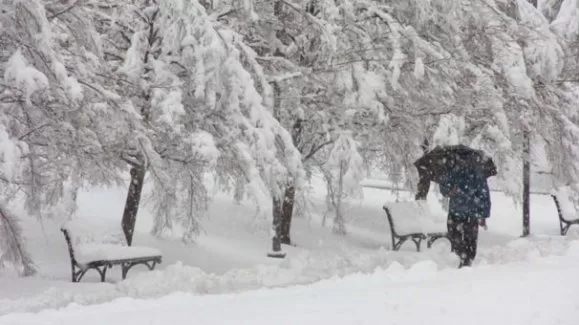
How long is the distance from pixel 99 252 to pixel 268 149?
2.80 meters

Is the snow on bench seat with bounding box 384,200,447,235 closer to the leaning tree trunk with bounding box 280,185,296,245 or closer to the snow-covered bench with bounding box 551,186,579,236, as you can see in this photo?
the leaning tree trunk with bounding box 280,185,296,245

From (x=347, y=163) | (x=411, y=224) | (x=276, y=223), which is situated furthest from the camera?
(x=411, y=224)

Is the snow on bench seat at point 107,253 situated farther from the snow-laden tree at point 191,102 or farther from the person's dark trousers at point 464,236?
the person's dark trousers at point 464,236

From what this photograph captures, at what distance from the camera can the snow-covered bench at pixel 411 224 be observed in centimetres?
1307

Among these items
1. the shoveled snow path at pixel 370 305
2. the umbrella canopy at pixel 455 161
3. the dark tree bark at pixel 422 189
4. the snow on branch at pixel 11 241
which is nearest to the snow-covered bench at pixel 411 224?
the dark tree bark at pixel 422 189

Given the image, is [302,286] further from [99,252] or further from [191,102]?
[191,102]

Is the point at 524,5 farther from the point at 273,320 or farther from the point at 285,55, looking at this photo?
the point at 273,320

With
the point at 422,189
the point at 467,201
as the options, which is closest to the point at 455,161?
the point at 467,201

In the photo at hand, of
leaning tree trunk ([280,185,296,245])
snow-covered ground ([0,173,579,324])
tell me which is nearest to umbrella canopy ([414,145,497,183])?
snow-covered ground ([0,173,579,324])

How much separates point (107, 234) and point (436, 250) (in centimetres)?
525

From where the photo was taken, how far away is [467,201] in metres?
8.62

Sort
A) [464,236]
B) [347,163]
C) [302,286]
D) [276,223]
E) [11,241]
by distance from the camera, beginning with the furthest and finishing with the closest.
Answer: [276,223] → [347,163] → [464,236] → [11,241] → [302,286]

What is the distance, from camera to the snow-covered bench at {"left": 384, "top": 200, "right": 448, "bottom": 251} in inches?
515

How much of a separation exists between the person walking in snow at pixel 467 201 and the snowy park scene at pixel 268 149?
0.09 feet
